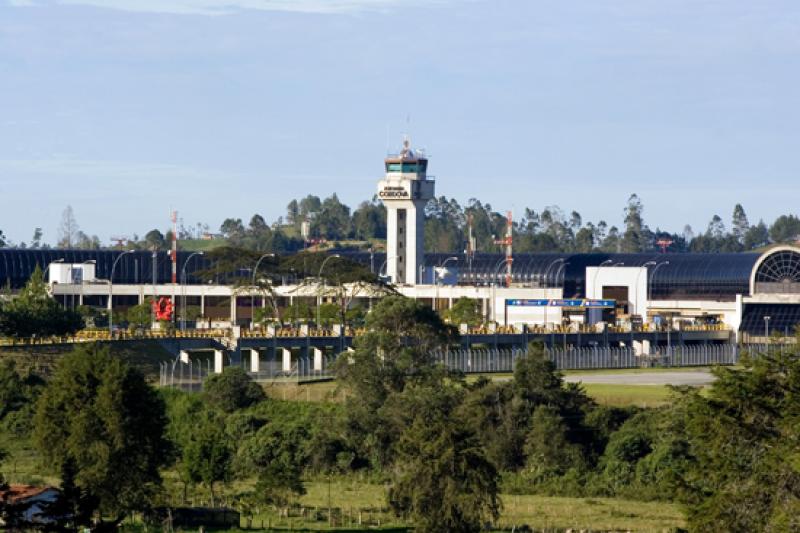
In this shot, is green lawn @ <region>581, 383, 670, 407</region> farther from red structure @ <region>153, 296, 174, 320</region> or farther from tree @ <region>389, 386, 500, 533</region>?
red structure @ <region>153, 296, 174, 320</region>

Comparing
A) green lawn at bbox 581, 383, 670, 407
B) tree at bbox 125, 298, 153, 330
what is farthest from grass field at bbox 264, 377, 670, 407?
tree at bbox 125, 298, 153, 330

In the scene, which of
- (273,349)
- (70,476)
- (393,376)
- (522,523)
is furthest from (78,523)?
(273,349)

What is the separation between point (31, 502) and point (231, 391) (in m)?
50.2

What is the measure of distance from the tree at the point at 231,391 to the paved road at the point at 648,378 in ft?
89.9

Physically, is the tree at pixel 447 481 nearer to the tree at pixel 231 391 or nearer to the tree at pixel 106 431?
the tree at pixel 106 431

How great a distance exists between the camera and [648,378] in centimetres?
13888

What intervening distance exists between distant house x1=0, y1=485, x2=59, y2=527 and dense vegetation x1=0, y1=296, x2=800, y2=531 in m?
1.54

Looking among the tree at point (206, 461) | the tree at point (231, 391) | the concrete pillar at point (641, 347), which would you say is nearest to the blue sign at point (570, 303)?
the concrete pillar at point (641, 347)

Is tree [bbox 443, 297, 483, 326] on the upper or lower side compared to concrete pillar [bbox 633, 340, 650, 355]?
upper

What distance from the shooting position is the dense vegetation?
60812 millimetres

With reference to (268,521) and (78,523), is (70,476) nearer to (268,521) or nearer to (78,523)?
(78,523)

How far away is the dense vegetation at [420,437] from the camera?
60.8m

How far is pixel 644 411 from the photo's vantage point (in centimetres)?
11062

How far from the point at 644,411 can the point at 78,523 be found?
54381mm
